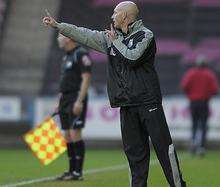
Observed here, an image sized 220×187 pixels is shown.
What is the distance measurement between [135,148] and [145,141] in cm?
14

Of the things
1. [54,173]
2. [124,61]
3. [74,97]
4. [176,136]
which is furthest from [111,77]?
[176,136]

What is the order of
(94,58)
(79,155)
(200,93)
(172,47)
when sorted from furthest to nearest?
(172,47)
(94,58)
(200,93)
(79,155)

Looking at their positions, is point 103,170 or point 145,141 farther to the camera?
point 103,170

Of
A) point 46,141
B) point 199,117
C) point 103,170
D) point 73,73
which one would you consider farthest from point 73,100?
point 199,117

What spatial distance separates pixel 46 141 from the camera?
12.9 meters

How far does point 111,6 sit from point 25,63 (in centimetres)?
300

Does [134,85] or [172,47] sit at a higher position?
[172,47]

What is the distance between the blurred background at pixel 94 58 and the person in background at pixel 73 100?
8788 mm

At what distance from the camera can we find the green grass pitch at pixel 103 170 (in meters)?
10.8

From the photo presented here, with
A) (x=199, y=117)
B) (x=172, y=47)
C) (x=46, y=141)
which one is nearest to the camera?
(x=46, y=141)

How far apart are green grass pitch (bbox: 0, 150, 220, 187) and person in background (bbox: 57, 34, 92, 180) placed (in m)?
0.33

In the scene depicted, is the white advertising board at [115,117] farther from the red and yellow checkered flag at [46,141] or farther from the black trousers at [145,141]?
the black trousers at [145,141]

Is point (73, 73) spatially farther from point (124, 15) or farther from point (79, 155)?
point (124, 15)

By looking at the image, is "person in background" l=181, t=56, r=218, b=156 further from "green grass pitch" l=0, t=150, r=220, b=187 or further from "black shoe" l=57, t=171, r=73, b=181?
"black shoe" l=57, t=171, r=73, b=181
